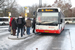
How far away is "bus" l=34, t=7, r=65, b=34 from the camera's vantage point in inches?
507

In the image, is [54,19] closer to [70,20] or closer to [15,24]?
[15,24]

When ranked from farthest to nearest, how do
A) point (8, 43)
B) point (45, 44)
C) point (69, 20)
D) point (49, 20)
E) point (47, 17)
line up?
point (69, 20), point (47, 17), point (49, 20), point (8, 43), point (45, 44)

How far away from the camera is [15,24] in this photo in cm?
1165

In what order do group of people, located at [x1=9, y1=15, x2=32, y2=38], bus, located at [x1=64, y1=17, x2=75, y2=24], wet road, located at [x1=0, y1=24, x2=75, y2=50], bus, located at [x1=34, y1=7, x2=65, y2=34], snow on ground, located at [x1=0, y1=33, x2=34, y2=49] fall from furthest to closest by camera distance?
bus, located at [x1=64, y1=17, x2=75, y2=24] < bus, located at [x1=34, y1=7, x2=65, y2=34] < group of people, located at [x1=9, y1=15, x2=32, y2=38] < snow on ground, located at [x1=0, y1=33, x2=34, y2=49] < wet road, located at [x1=0, y1=24, x2=75, y2=50]

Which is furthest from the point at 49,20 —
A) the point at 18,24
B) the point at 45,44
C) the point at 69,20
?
the point at 69,20

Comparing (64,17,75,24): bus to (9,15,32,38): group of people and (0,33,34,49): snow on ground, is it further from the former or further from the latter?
(0,33,34,49): snow on ground

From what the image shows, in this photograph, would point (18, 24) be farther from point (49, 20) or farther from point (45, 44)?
point (49, 20)

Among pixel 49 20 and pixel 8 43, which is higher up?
pixel 49 20

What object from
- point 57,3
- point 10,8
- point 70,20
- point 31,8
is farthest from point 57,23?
point 31,8

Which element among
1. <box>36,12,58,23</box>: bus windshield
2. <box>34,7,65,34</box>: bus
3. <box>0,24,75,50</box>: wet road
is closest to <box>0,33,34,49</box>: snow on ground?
<box>0,24,75,50</box>: wet road

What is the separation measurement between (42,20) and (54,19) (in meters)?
1.20

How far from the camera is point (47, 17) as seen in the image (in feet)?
42.8

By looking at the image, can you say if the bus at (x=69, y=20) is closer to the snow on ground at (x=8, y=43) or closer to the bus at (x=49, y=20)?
the bus at (x=49, y=20)

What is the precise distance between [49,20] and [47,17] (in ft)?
1.22
